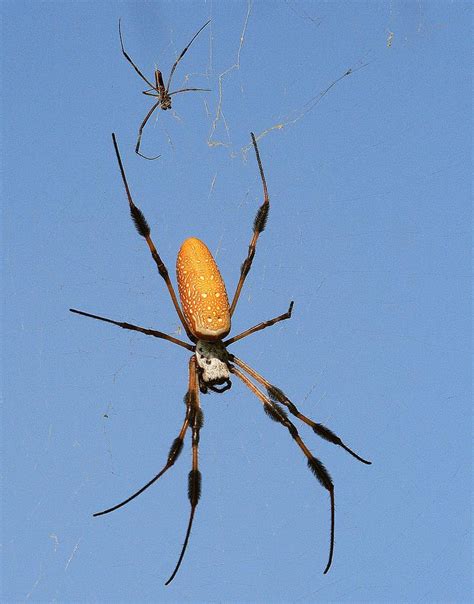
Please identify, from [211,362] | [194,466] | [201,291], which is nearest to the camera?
[201,291]

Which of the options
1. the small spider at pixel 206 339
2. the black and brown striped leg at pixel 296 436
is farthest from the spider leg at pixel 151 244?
the black and brown striped leg at pixel 296 436

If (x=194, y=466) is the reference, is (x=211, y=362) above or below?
above

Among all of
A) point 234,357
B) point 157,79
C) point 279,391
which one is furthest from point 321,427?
point 157,79

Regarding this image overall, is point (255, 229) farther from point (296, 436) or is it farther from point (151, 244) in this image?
point (296, 436)

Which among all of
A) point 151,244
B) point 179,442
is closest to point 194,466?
point 179,442

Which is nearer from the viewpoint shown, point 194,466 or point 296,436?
point 194,466

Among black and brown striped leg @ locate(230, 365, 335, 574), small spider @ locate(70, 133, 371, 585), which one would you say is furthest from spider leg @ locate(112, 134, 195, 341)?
black and brown striped leg @ locate(230, 365, 335, 574)

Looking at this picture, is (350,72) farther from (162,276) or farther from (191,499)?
(191,499)
